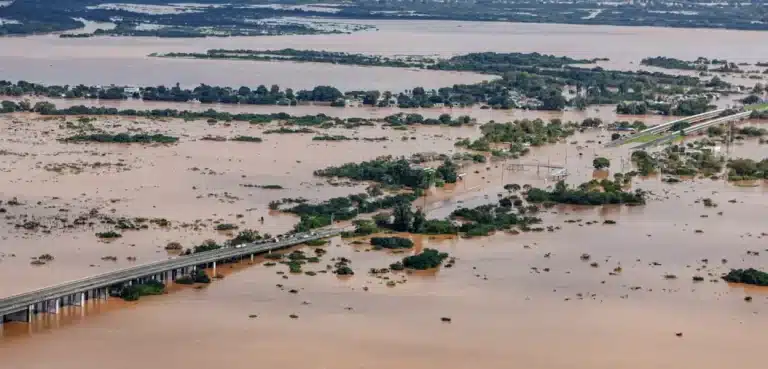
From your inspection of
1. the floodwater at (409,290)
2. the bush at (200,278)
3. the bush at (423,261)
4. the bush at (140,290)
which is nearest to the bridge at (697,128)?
the floodwater at (409,290)

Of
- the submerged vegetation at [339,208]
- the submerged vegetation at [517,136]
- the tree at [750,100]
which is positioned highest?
the tree at [750,100]

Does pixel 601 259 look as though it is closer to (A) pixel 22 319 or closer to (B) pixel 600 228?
(B) pixel 600 228

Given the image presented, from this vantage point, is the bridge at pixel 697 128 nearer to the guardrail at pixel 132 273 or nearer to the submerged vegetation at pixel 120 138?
the submerged vegetation at pixel 120 138

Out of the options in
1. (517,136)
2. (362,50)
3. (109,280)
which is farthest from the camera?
(362,50)

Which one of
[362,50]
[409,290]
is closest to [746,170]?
[409,290]

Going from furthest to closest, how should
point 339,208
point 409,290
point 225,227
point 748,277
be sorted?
point 339,208 < point 225,227 < point 748,277 < point 409,290

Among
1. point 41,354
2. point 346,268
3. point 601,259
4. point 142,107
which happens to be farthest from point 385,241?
point 142,107

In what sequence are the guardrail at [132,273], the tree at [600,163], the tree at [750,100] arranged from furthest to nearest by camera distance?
the tree at [750,100], the tree at [600,163], the guardrail at [132,273]

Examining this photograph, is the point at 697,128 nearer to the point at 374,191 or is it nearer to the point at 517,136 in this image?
the point at 517,136
